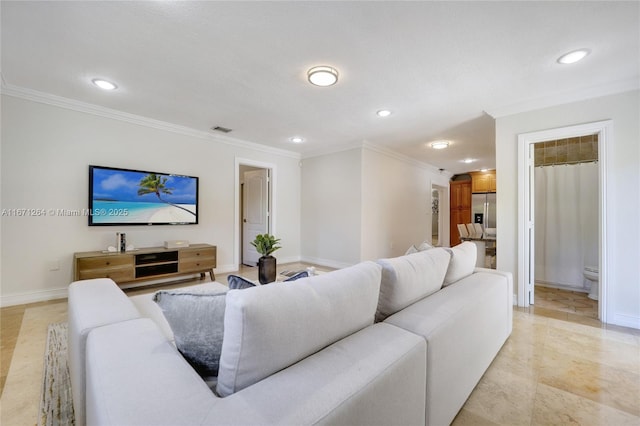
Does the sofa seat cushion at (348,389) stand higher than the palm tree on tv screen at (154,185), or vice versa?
the palm tree on tv screen at (154,185)

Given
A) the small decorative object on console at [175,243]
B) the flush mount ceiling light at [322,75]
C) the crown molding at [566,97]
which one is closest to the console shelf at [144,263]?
the small decorative object on console at [175,243]

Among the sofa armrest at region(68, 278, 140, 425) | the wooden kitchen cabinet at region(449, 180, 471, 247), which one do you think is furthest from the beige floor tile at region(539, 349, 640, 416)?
the wooden kitchen cabinet at region(449, 180, 471, 247)

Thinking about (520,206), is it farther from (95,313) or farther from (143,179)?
(143,179)

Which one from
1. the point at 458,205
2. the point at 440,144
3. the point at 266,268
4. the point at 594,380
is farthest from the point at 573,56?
the point at 458,205

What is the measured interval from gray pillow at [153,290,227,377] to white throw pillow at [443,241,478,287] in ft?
5.07

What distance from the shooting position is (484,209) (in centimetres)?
745

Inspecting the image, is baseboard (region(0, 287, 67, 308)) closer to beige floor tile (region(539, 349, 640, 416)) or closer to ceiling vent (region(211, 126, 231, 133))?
ceiling vent (region(211, 126, 231, 133))

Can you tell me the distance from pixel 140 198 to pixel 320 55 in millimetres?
3166

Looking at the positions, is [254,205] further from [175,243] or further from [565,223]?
[565,223]

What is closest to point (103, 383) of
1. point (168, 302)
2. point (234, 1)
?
point (168, 302)

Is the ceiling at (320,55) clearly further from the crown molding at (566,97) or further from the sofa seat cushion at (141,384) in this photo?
the sofa seat cushion at (141,384)

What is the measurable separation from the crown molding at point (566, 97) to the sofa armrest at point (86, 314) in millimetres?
4157

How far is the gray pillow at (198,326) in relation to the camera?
94 cm

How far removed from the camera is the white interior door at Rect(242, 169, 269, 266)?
557cm
